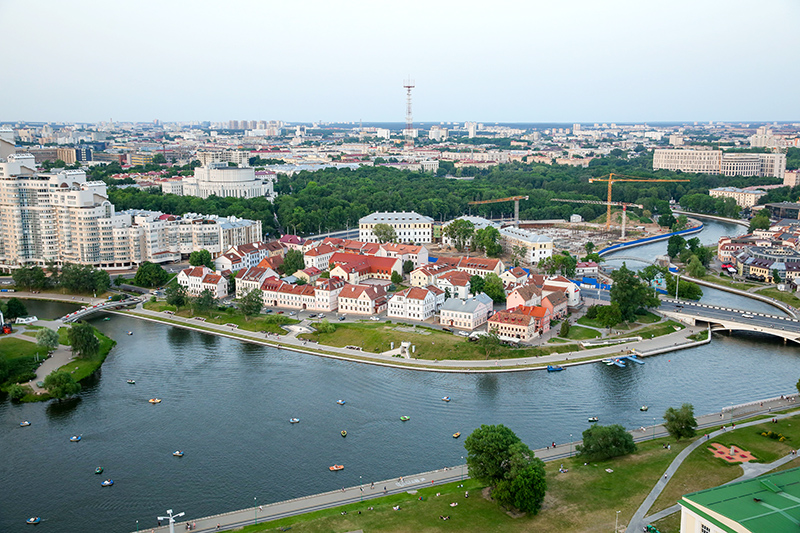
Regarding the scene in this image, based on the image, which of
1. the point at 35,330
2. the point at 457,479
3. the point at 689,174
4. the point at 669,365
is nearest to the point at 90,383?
the point at 35,330

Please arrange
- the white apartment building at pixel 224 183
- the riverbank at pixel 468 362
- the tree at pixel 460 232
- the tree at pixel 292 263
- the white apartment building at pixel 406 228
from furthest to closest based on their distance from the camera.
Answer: the white apartment building at pixel 224 183
the white apartment building at pixel 406 228
the tree at pixel 460 232
the tree at pixel 292 263
the riverbank at pixel 468 362

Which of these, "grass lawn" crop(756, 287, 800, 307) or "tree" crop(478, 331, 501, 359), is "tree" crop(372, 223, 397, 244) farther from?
"grass lawn" crop(756, 287, 800, 307)

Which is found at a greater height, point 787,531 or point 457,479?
point 787,531

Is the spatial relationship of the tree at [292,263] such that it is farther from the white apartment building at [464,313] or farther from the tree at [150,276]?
the white apartment building at [464,313]

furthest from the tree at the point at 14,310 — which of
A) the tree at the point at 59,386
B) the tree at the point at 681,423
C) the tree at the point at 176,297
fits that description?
the tree at the point at 681,423

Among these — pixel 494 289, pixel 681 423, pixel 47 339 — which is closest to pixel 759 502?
pixel 681 423

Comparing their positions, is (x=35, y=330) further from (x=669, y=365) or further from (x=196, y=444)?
(x=669, y=365)
